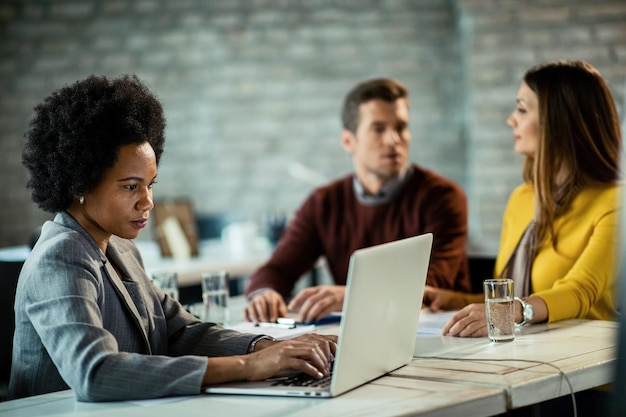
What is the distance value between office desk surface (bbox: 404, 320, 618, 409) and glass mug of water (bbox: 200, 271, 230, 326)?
0.62m

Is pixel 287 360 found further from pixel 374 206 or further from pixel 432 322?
pixel 374 206

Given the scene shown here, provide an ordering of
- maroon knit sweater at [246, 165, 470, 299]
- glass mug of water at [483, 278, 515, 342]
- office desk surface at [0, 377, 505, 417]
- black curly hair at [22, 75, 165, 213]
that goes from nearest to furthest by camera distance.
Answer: office desk surface at [0, 377, 505, 417] → black curly hair at [22, 75, 165, 213] → glass mug of water at [483, 278, 515, 342] → maroon knit sweater at [246, 165, 470, 299]

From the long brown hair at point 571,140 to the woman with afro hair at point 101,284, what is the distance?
922 mm

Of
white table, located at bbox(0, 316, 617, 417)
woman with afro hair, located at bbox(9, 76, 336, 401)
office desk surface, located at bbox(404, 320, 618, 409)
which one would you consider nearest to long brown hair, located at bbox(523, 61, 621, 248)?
office desk surface, located at bbox(404, 320, 618, 409)

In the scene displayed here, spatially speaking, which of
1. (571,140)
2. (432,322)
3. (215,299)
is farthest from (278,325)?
(571,140)

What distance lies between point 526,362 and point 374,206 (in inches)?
57.5

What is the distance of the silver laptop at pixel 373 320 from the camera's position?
54.8 inches

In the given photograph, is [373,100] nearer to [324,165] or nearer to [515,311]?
[515,311]

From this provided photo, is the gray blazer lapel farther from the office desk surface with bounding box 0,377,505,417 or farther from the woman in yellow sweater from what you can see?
the woman in yellow sweater

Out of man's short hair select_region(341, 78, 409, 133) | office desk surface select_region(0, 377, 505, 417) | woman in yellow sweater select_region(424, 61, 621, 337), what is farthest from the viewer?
man's short hair select_region(341, 78, 409, 133)

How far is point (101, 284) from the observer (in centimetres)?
162

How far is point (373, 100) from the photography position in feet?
10.2

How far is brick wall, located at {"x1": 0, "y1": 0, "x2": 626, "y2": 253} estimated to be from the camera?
5738mm

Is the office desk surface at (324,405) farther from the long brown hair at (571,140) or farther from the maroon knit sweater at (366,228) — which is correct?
the maroon knit sweater at (366,228)
